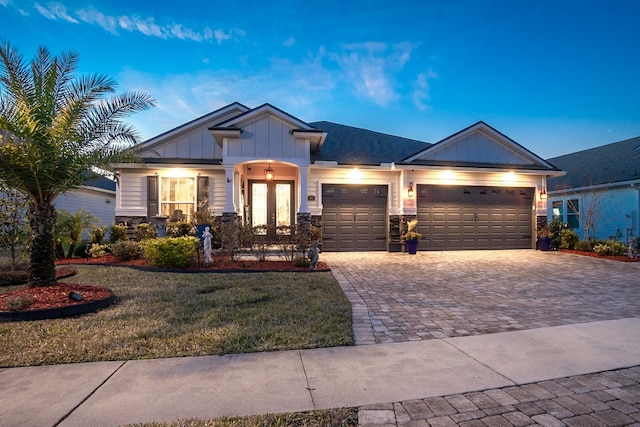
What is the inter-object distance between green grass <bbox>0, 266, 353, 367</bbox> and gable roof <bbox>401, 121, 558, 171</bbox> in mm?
8868

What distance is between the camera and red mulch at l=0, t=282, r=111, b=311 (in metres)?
4.88

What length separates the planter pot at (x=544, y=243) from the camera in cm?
1318

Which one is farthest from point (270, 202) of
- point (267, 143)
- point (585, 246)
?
point (585, 246)

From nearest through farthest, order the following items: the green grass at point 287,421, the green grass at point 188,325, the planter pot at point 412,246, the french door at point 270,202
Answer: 1. the green grass at point 287,421
2. the green grass at point 188,325
3. the planter pot at point 412,246
4. the french door at point 270,202

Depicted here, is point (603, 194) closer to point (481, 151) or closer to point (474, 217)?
point (481, 151)

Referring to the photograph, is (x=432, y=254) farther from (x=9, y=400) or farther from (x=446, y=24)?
(x=9, y=400)

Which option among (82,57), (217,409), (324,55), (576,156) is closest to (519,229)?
(576,156)

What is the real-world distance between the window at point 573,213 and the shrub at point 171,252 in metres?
17.6

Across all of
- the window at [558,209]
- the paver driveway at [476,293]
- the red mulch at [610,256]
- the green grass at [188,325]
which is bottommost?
the paver driveway at [476,293]

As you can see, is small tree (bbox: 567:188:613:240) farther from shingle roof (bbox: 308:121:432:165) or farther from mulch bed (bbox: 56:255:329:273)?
mulch bed (bbox: 56:255:329:273)

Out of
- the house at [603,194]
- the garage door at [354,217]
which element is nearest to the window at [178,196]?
the garage door at [354,217]

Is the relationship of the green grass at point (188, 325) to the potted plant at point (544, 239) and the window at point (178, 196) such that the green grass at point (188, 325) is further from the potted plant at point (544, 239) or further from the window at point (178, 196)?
the potted plant at point (544, 239)

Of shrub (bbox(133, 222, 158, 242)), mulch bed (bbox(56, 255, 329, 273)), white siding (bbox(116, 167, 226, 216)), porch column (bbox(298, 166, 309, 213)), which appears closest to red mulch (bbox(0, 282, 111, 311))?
mulch bed (bbox(56, 255, 329, 273))

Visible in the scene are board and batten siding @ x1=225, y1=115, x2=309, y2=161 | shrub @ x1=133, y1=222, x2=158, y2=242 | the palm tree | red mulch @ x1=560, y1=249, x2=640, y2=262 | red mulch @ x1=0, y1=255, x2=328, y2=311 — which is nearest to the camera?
red mulch @ x1=0, y1=255, x2=328, y2=311
